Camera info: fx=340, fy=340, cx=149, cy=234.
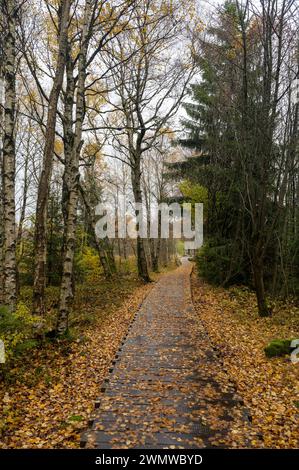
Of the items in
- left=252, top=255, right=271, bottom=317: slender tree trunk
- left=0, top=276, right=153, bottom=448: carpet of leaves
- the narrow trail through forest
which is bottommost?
left=0, top=276, right=153, bottom=448: carpet of leaves

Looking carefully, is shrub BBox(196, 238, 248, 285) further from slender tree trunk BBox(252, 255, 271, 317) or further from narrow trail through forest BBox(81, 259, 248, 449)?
narrow trail through forest BBox(81, 259, 248, 449)

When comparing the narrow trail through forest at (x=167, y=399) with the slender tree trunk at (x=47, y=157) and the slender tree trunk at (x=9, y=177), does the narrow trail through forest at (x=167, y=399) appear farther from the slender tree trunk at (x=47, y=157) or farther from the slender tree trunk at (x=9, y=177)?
the slender tree trunk at (x=9, y=177)

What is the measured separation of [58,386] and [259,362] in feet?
13.3

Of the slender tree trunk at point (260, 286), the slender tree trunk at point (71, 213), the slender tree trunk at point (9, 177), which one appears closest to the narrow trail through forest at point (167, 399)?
the slender tree trunk at point (71, 213)

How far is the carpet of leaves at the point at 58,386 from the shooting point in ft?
15.1

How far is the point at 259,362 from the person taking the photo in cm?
712

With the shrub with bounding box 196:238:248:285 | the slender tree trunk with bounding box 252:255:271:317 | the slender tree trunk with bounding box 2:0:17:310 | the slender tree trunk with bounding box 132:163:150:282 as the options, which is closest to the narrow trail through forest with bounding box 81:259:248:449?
the slender tree trunk with bounding box 2:0:17:310

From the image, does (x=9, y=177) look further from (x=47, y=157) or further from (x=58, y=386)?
(x=58, y=386)

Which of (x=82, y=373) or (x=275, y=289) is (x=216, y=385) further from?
(x=275, y=289)

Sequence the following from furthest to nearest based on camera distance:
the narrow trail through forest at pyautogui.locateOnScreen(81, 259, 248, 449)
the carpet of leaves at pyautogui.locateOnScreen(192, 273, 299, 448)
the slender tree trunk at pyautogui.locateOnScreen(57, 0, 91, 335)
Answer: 1. the slender tree trunk at pyautogui.locateOnScreen(57, 0, 91, 335)
2. the carpet of leaves at pyautogui.locateOnScreen(192, 273, 299, 448)
3. the narrow trail through forest at pyautogui.locateOnScreen(81, 259, 248, 449)

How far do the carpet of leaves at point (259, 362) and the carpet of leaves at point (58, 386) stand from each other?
2.47 metres

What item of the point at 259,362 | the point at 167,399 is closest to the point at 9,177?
the point at 167,399

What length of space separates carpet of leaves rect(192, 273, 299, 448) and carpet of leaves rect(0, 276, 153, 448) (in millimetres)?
2470

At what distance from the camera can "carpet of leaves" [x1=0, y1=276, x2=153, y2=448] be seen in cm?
462
